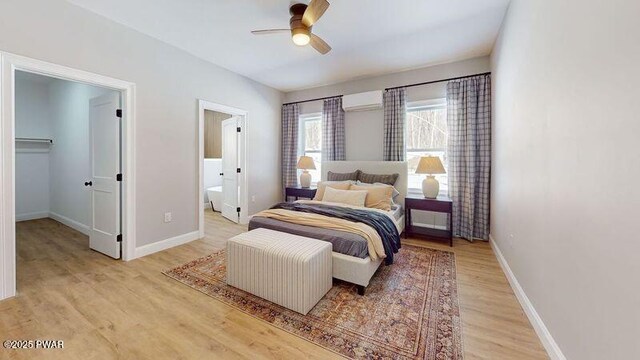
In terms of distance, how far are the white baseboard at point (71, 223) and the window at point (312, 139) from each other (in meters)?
4.04

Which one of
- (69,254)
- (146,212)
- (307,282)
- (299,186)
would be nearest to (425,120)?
(299,186)

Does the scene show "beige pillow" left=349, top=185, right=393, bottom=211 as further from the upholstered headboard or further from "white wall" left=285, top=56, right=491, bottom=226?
"white wall" left=285, top=56, right=491, bottom=226

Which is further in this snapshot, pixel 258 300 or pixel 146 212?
pixel 146 212

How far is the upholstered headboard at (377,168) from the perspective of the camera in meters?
4.15

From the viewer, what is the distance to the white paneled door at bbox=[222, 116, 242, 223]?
4785mm

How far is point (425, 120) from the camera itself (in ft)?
13.9

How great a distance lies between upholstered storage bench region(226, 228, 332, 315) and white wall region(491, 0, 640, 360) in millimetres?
1585

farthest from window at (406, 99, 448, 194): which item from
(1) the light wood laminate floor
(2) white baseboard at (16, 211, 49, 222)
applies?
(2) white baseboard at (16, 211, 49, 222)

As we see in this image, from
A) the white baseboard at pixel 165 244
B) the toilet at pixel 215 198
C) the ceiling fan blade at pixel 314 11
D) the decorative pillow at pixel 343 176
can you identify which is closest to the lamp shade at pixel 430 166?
the decorative pillow at pixel 343 176

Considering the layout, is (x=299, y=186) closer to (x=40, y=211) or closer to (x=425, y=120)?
(x=425, y=120)

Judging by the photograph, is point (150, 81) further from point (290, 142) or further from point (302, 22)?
point (290, 142)

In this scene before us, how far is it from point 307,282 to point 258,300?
0.58m

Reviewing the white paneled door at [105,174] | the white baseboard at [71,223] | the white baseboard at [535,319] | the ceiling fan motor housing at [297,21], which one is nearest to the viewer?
the white baseboard at [535,319]

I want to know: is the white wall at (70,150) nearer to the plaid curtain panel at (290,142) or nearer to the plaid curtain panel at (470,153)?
the plaid curtain panel at (290,142)
